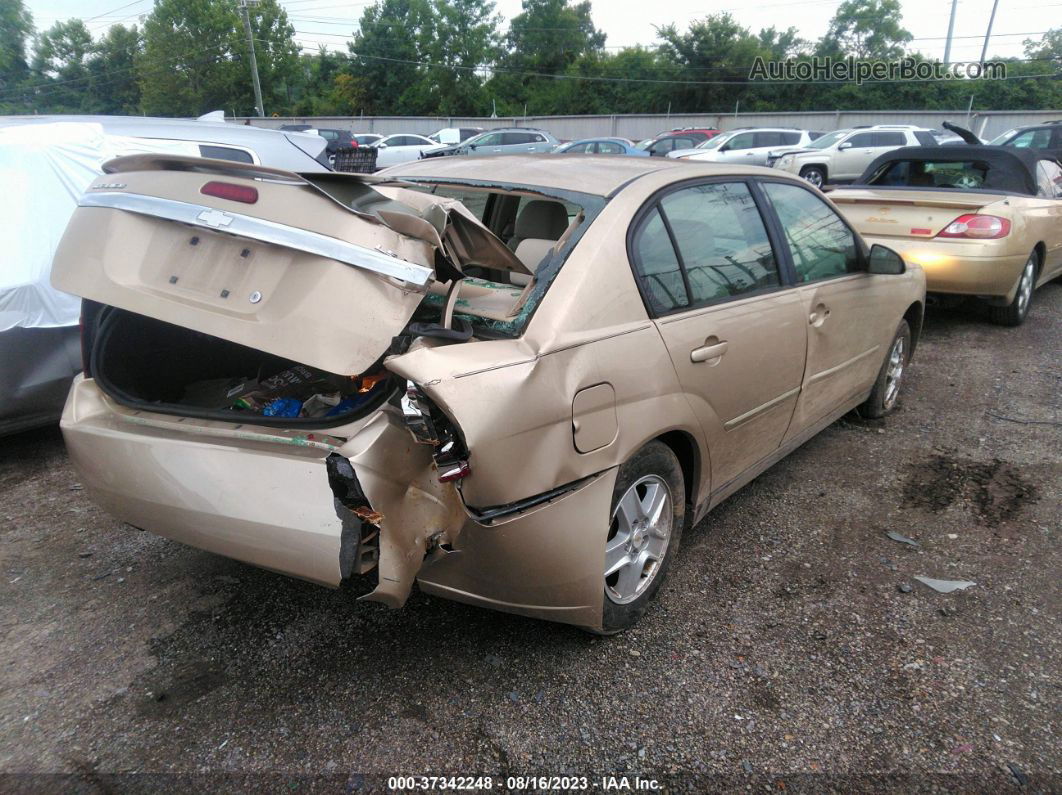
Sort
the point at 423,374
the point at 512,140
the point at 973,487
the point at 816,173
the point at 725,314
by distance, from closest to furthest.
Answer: the point at 423,374
the point at 725,314
the point at 973,487
the point at 816,173
the point at 512,140

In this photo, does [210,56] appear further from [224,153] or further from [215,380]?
[215,380]

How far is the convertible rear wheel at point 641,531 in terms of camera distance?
8.55 feet

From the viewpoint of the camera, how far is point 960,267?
6.35m

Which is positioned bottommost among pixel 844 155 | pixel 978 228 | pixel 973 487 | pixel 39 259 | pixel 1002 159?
pixel 973 487

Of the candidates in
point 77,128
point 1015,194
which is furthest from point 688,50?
point 77,128

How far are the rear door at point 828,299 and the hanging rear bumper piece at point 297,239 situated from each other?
6.75 feet

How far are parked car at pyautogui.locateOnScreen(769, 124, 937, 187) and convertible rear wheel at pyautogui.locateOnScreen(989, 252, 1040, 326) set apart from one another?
43.0 feet

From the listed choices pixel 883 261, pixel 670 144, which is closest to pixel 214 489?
pixel 883 261

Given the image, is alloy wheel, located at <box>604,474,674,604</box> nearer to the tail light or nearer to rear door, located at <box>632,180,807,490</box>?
rear door, located at <box>632,180,807,490</box>

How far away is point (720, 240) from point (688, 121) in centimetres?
4060

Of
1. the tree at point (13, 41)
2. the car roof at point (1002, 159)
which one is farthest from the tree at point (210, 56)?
the car roof at point (1002, 159)

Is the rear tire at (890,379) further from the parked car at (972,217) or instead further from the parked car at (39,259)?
the parked car at (39,259)

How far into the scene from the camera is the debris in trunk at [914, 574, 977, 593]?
3.13m

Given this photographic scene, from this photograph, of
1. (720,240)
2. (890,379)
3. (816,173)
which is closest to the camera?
(720,240)
